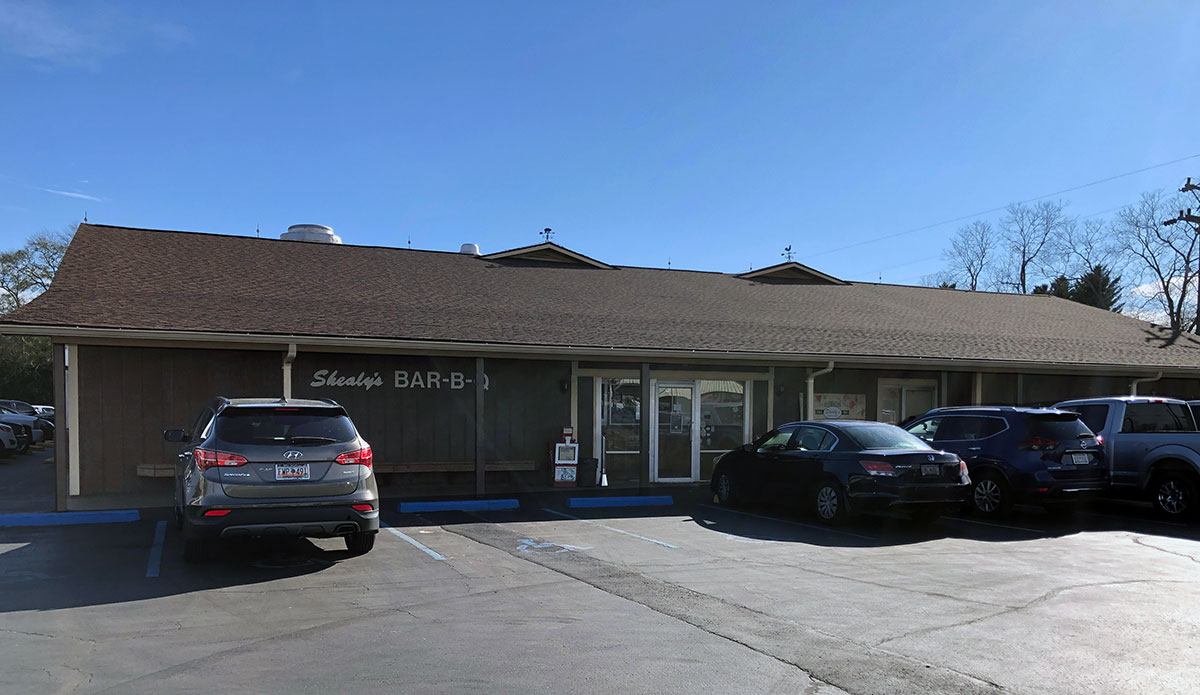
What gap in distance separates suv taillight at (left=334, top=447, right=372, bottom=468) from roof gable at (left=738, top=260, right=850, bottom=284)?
15.9 meters

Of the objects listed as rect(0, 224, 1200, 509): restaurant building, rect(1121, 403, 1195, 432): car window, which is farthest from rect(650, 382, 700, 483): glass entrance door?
rect(1121, 403, 1195, 432): car window

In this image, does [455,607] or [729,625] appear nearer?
[729,625]

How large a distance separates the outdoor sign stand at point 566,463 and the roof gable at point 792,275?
9318 millimetres

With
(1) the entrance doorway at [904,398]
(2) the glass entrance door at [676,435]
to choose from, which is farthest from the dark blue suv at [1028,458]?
(1) the entrance doorway at [904,398]

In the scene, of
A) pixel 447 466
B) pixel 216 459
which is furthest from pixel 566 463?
pixel 216 459

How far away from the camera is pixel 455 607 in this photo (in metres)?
6.92

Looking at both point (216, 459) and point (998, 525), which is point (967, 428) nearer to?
point (998, 525)

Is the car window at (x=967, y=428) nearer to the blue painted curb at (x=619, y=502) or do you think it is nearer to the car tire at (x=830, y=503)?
the car tire at (x=830, y=503)

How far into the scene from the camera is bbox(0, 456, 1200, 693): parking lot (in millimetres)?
5168

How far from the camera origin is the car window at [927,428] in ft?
45.1

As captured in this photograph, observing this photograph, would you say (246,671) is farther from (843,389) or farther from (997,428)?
(843,389)

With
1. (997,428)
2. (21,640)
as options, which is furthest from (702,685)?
→ (997,428)

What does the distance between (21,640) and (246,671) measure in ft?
6.38

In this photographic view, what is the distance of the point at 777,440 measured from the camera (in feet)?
42.4
